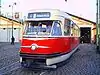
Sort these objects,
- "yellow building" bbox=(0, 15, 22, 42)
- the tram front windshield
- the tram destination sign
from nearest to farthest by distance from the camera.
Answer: the tram front windshield < the tram destination sign < "yellow building" bbox=(0, 15, 22, 42)

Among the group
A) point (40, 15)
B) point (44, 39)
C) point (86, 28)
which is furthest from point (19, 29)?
point (44, 39)

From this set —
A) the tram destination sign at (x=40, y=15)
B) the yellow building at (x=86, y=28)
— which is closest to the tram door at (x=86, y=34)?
the yellow building at (x=86, y=28)

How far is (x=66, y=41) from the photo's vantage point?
15.2 metres

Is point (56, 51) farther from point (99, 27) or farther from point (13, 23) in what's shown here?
point (13, 23)

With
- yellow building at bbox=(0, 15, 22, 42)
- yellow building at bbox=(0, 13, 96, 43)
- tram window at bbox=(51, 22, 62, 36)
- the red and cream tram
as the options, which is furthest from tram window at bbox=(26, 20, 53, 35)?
yellow building at bbox=(0, 15, 22, 42)

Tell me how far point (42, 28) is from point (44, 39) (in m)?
0.86

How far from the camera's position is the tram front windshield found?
1341cm

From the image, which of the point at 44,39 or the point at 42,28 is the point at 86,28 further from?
the point at 44,39

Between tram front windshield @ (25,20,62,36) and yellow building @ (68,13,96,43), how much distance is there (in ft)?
138

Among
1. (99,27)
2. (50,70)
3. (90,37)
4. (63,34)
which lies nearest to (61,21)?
(63,34)

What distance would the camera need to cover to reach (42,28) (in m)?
13.6

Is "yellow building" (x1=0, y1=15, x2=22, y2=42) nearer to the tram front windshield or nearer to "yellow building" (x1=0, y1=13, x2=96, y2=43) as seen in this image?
"yellow building" (x1=0, y1=13, x2=96, y2=43)

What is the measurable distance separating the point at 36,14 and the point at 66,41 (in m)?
2.52

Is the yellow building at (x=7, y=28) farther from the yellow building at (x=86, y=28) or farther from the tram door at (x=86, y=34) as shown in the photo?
the tram door at (x=86, y=34)
